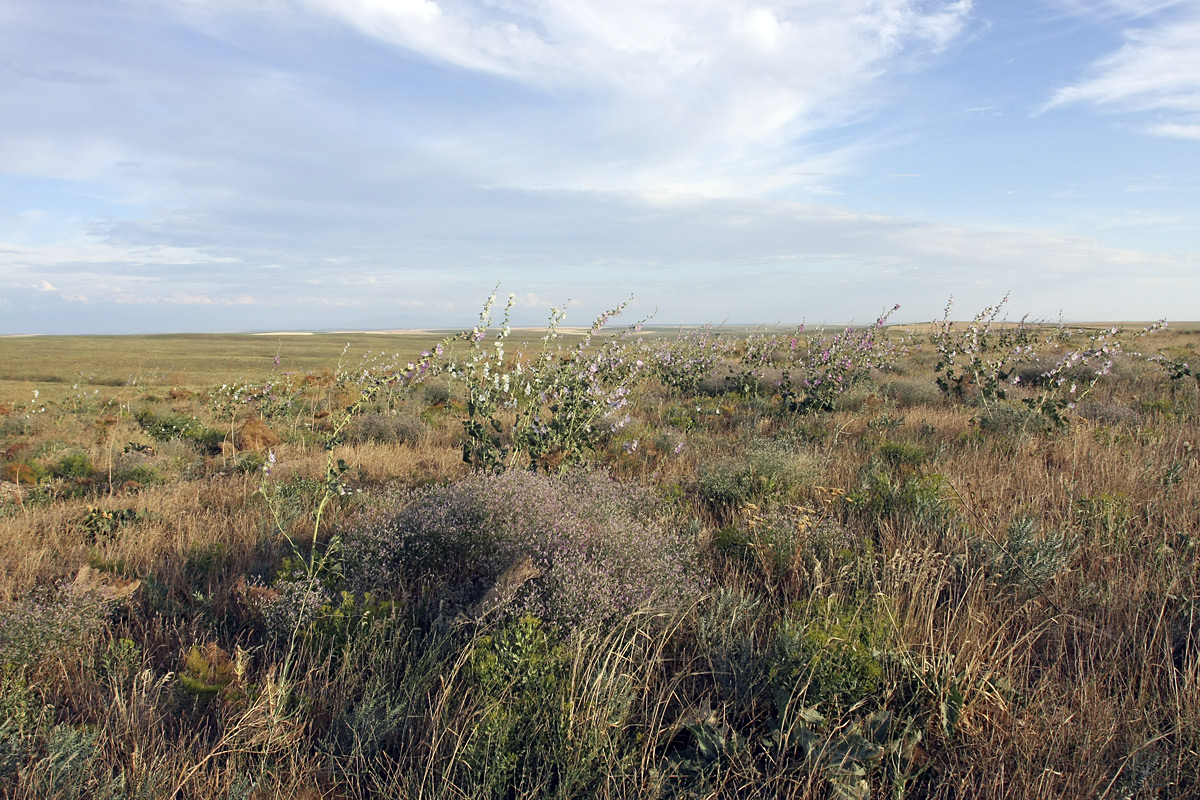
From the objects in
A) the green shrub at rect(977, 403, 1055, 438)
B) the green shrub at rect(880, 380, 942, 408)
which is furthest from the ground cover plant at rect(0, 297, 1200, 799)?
the green shrub at rect(880, 380, 942, 408)

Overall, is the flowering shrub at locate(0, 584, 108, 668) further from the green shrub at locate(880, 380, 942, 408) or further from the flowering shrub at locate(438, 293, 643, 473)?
the green shrub at locate(880, 380, 942, 408)

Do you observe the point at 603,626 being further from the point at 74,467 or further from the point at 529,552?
the point at 74,467

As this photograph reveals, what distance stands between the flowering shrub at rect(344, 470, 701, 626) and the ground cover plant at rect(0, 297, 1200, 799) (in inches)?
0.8

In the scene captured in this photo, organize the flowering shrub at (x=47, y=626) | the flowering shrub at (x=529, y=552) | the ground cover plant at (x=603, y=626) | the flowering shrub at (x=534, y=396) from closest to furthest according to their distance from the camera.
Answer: the ground cover plant at (x=603, y=626) < the flowering shrub at (x=47, y=626) < the flowering shrub at (x=529, y=552) < the flowering shrub at (x=534, y=396)

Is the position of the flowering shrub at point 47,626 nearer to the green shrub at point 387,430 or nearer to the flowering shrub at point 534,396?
the flowering shrub at point 534,396

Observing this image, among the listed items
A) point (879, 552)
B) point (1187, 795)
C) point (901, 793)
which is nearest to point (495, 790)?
point (901, 793)

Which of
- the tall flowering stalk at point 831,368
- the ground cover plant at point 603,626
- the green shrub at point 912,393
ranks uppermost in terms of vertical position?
the tall flowering stalk at point 831,368

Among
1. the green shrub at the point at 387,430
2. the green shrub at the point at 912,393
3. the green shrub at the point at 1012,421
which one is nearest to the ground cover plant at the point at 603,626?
the green shrub at the point at 1012,421

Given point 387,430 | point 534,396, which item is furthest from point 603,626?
point 387,430

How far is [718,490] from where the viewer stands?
192 inches

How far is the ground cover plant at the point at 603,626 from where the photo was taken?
215 centimetres

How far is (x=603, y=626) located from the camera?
112 inches

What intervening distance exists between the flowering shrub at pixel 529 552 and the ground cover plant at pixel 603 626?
2 cm

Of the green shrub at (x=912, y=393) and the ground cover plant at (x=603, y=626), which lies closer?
the ground cover plant at (x=603, y=626)
